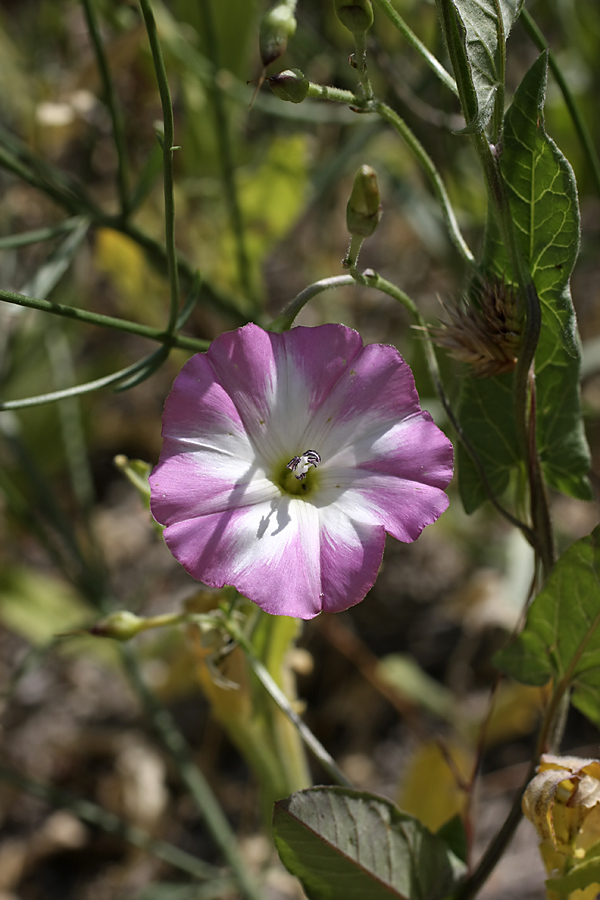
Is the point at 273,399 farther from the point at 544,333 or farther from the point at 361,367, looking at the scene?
the point at 544,333

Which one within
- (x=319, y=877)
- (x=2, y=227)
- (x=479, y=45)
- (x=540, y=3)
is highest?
(x=540, y=3)

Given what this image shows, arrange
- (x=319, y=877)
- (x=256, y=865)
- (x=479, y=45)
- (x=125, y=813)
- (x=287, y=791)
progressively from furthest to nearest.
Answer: (x=125, y=813)
(x=256, y=865)
(x=287, y=791)
(x=319, y=877)
(x=479, y=45)

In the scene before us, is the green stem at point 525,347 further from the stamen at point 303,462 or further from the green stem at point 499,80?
the stamen at point 303,462

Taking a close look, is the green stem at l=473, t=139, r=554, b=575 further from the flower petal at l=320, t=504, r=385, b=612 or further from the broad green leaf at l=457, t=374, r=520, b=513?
the flower petal at l=320, t=504, r=385, b=612

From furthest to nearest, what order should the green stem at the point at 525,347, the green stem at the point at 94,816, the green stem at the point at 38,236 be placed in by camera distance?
the green stem at the point at 94,816, the green stem at the point at 38,236, the green stem at the point at 525,347

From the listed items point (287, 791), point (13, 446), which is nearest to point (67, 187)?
point (13, 446)

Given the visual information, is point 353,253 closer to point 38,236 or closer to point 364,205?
point 364,205

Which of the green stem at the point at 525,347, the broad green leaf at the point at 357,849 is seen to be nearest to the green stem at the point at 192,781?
the broad green leaf at the point at 357,849
